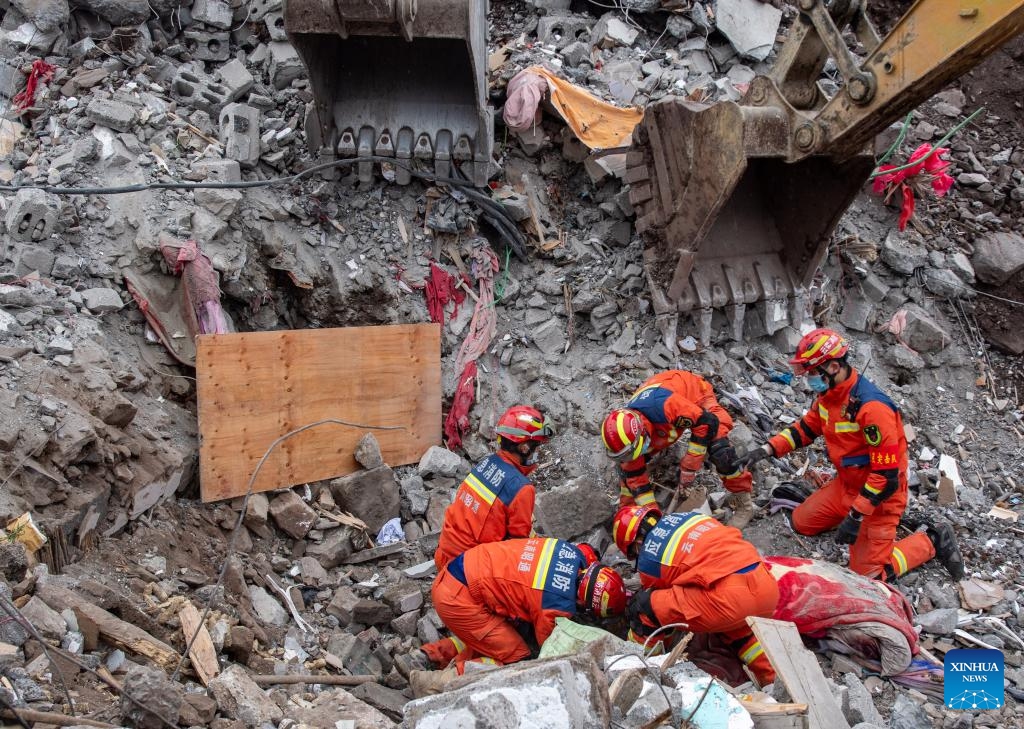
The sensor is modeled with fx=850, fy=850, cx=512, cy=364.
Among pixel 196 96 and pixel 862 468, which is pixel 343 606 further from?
pixel 196 96

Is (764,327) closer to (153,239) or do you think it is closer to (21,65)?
(153,239)

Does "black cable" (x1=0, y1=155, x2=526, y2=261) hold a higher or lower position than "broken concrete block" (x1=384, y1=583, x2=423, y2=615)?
higher

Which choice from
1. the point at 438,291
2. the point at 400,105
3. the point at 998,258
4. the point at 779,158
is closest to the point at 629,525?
the point at 779,158

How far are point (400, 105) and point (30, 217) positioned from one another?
2.93 m

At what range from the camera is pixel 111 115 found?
6.55 metres

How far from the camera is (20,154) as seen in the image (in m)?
6.42

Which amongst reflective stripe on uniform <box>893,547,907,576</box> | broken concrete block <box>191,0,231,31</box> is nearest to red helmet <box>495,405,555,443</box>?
reflective stripe on uniform <box>893,547,907,576</box>

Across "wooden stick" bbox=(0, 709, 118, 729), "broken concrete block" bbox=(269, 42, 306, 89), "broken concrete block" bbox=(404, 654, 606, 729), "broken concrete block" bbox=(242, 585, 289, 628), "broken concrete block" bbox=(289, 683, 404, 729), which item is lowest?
"broken concrete block" bbox=(242, 585, 289, 628)

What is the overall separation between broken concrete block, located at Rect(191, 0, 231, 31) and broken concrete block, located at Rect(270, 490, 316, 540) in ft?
15.1

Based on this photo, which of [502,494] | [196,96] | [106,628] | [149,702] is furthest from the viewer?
[196,96]

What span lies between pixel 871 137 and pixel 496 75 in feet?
10.9

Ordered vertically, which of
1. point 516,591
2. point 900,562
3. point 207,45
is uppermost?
point 207,45

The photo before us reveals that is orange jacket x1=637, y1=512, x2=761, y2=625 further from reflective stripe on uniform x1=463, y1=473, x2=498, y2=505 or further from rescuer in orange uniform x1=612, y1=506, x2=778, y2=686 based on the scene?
reflective stripe on uniform x1=463, y1=473, x2=498, y2=505

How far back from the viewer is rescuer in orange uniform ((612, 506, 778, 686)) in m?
4.10
